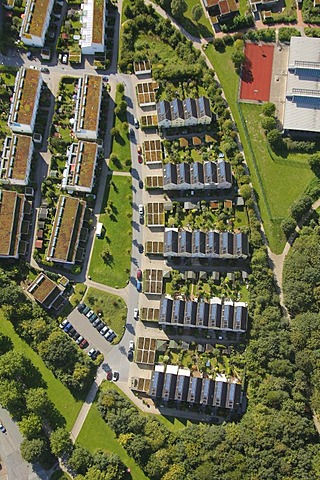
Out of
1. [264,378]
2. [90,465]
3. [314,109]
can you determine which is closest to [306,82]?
[314,109]

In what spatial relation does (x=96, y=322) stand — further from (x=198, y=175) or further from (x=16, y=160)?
(x=16, y=160)

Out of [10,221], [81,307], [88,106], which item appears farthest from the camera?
[88,106]

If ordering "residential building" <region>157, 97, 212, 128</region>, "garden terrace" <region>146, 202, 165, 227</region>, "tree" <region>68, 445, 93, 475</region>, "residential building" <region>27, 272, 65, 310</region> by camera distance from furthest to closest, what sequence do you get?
"residential building" <region>157, 97, 212, 128</region>
"garden terrace" <region>146, 202, 165, 227</region>
"residential building" <region>27, 272, 65, 310</region>
"tree" <region>68, 445, 93, 475</region>

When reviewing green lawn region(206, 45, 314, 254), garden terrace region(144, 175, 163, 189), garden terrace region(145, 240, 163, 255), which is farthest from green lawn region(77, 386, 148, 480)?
green lawn region(206, 45, 314, 254)

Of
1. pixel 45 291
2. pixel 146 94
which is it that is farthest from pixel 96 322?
pixel 146 94

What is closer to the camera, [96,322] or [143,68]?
[96,322]

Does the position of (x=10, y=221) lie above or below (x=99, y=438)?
above

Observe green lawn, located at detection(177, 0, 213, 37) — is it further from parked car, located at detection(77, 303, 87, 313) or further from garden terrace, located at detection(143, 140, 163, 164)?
parked car, located at detection(77, 303, 87, 313)
